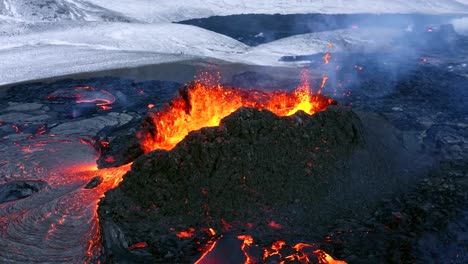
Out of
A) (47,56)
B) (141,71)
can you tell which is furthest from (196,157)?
(47,56)

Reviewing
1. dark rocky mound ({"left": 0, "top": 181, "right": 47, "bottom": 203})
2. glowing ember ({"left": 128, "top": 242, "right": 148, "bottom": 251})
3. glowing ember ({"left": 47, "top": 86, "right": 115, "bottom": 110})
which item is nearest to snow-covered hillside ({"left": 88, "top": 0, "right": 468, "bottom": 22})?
glowing ember ({"left": 47, "top": 86, "right": 115, "bottom": 110})

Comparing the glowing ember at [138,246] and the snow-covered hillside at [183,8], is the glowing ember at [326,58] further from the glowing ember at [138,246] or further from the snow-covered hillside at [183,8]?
the glowing ember at [138,246]

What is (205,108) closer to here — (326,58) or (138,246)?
(138,246)

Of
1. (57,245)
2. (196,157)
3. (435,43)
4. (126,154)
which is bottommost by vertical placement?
(57,245)

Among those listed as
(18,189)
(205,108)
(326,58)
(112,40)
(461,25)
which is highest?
(461,25)

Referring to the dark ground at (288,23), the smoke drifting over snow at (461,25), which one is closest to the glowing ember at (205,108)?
the dark ground at (288,23)

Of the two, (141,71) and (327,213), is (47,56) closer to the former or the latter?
(141,71)

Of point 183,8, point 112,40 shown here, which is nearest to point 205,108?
point 112,40
